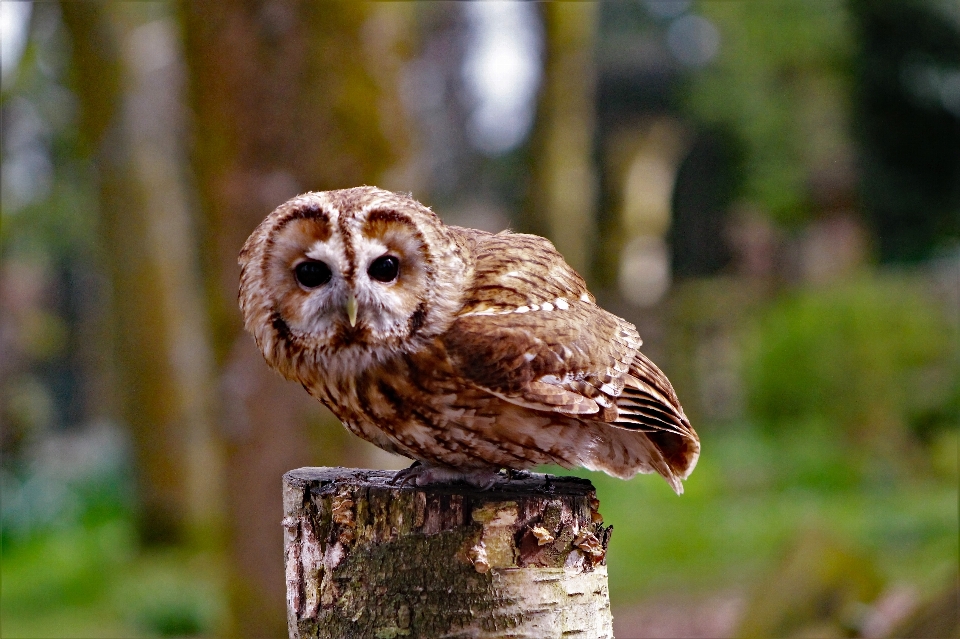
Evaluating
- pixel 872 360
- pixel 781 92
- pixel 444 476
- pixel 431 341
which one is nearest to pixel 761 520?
pixel 872 360

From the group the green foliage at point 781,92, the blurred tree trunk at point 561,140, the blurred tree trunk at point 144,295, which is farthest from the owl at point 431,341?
the green foliage at point 781,92

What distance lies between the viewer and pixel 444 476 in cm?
219

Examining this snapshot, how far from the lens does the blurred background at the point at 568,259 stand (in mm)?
4223

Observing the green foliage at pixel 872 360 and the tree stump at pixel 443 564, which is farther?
the green foliage at pixel 872 360

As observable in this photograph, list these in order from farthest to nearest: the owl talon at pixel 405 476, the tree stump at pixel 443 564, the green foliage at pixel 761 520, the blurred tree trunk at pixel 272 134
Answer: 1. the green foliage at pixel 761 520
2. the blurred tree trunk at pixel 272 134
3. the owl talon at pixel 405 476
4. the tree stump at pixel 443 564

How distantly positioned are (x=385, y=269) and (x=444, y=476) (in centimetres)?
48

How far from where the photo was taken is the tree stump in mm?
1879

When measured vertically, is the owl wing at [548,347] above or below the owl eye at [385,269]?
below

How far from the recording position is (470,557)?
188 cm

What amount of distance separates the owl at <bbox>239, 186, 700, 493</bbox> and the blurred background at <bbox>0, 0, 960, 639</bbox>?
2.01m

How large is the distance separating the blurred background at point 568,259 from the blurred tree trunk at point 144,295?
0.07 feet

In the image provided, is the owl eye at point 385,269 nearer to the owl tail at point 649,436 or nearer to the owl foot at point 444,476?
the owl foot at point 444,476

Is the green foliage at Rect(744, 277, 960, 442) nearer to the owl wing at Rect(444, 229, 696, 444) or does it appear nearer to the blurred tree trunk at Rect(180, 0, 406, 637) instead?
the blurred tree trunk at Rect(180, 0, 406, 637)

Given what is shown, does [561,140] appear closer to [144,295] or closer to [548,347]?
[144,295]
